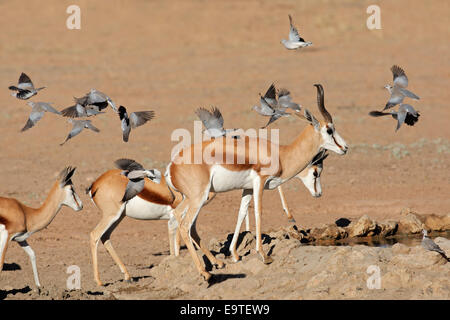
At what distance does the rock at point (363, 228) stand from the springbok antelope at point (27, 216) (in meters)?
3.88

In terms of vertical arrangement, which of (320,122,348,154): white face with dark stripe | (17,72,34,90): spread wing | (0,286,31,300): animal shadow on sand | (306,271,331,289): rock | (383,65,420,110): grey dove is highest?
(17,72,34,90): spread wing

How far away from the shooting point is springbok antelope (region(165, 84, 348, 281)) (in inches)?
369

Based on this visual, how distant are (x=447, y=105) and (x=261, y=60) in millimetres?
7241

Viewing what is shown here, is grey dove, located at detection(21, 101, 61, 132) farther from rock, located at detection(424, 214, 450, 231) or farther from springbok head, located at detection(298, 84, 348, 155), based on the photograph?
rock, located at detection(424, 214, 450, 231)

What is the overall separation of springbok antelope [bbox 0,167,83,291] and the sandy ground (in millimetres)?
509

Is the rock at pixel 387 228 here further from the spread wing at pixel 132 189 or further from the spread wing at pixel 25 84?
the spread wing at pixel 25 84

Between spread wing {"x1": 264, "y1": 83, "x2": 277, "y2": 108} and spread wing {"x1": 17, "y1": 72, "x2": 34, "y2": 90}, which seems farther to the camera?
spread wing {"x1": 264, "y1": 83, "x2": 277, "y2": 108}

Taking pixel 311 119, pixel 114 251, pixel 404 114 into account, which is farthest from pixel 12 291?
pixel 404 114

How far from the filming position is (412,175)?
16.3m

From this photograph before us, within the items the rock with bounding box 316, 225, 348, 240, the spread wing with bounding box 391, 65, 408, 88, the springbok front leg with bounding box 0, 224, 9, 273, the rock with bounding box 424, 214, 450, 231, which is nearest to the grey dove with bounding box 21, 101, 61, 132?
the springbok front leg with bounding box 0, 224, 9, 273

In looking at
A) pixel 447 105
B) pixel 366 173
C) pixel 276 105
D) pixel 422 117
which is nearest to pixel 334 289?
pixel 276 105

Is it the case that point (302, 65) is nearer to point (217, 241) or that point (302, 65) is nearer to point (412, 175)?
point (412, 175)

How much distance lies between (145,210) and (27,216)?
5.03 feet

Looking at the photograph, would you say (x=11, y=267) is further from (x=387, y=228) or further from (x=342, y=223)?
(x=387, y=228)
